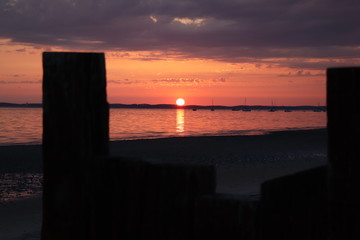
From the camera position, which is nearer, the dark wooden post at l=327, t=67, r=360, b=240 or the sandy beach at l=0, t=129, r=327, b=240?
the dark wooden post at l=327, t=67, r=360, b=240

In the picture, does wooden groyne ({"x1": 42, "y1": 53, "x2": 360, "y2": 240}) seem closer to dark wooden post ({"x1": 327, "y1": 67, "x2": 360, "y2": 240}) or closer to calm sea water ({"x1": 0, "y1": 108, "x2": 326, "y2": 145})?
dark wooden post ({"x1": 327, "y1": 67, "x2": 360, "y2": 240})

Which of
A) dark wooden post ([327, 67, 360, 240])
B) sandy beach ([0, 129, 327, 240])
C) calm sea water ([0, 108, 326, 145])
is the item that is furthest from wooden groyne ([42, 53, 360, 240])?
calm sea water ([0, 108, 326, 145])

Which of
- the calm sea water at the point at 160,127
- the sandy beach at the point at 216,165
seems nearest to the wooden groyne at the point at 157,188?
the sandy beach at the point at 216,165

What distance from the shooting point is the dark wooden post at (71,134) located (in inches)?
89.3

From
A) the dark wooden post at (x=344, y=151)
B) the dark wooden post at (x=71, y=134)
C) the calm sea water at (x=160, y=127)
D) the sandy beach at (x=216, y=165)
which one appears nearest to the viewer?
the dark wooden post at (x=344, y=151)

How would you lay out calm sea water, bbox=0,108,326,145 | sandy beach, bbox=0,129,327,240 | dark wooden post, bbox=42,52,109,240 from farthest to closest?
calm sea water, bbox=0,108,326,145
sandy beach, bbox=0,129,327,240
dark wooden post, bbox=42,52,109,240

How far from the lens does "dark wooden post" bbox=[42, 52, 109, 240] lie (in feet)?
7.44

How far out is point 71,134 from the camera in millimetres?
2324

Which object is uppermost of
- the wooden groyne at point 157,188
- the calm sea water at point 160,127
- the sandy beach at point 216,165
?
the wooden groyne at point 157,188

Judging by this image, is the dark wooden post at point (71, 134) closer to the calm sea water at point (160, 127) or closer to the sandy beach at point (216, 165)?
the sandy beach at point (216, 165)

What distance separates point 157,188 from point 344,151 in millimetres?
953

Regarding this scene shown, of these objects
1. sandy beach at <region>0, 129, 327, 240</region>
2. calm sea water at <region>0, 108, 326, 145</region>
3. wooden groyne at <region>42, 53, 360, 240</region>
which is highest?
wooden groyne at <region>42, 53, 360, 240</region>

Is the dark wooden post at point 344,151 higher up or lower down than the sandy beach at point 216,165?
higher up

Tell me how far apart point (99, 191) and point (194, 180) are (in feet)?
2.15
